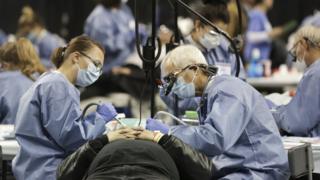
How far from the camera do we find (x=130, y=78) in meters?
7.62

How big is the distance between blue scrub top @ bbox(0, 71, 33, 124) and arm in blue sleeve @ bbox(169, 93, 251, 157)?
169 centimetres

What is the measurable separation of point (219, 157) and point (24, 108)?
938 millimetres

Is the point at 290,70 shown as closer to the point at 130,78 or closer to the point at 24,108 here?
the point at 130,78

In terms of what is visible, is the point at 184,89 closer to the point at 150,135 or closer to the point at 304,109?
the point at 150,135

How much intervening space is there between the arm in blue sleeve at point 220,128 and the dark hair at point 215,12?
1.64m

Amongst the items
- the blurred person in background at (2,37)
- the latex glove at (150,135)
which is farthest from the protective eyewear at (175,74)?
the blurred person in background at (2,37)

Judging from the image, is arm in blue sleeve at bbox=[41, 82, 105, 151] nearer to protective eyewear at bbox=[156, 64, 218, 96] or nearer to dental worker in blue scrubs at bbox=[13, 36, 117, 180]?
dental worker in blue scrubs at bbox=[13, 36, 117, 180]

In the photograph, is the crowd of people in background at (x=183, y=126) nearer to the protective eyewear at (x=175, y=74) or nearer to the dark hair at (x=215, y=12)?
the protective eyewear at (x=175, y=74)

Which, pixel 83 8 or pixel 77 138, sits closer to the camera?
pixel 77 138

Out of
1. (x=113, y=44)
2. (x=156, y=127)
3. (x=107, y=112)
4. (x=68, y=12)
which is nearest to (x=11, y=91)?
(x=107, y=112)

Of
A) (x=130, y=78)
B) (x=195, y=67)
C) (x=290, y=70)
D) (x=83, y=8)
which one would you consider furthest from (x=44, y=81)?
(x=83, y=8)

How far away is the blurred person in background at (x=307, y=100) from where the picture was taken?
3.95 meters

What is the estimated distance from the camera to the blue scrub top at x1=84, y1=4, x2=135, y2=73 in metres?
8.31

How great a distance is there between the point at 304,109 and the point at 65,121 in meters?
1.39
